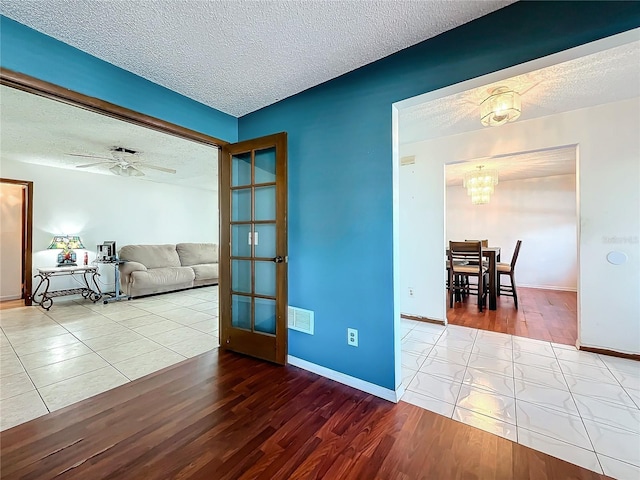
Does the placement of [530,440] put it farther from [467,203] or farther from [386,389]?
[467,203]

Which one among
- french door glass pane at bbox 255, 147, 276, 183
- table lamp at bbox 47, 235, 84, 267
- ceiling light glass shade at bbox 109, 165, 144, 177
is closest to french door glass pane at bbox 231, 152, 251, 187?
french door glass pane at bbox 255, 147, 276, 183

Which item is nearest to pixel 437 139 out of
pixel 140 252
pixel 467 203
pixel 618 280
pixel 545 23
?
pixel 545 23

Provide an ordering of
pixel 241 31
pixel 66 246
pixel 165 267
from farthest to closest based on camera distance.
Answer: pixel 165 267 < pixel 66 246 < pixel 241 31

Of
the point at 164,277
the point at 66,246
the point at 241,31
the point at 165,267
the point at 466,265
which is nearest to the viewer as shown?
the point at 241,31

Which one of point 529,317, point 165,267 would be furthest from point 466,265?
point 165,267

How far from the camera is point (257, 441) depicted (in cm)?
152

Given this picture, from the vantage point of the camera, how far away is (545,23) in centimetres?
143

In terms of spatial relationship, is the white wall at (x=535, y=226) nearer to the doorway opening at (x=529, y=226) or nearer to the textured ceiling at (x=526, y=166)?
the doorway opening at (x=529, y=226)

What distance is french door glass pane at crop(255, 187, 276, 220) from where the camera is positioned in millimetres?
2549

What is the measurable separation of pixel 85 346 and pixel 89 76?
2664 millimetres

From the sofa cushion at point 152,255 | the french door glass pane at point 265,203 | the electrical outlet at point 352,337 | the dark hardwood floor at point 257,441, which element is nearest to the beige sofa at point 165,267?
the sofa cushion at point 152,255

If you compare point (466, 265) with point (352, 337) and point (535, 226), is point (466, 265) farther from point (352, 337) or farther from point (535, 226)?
point (352, 337)

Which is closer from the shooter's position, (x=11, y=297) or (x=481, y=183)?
(x=481, y=183)

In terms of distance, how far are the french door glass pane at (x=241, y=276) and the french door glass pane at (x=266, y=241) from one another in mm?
179
